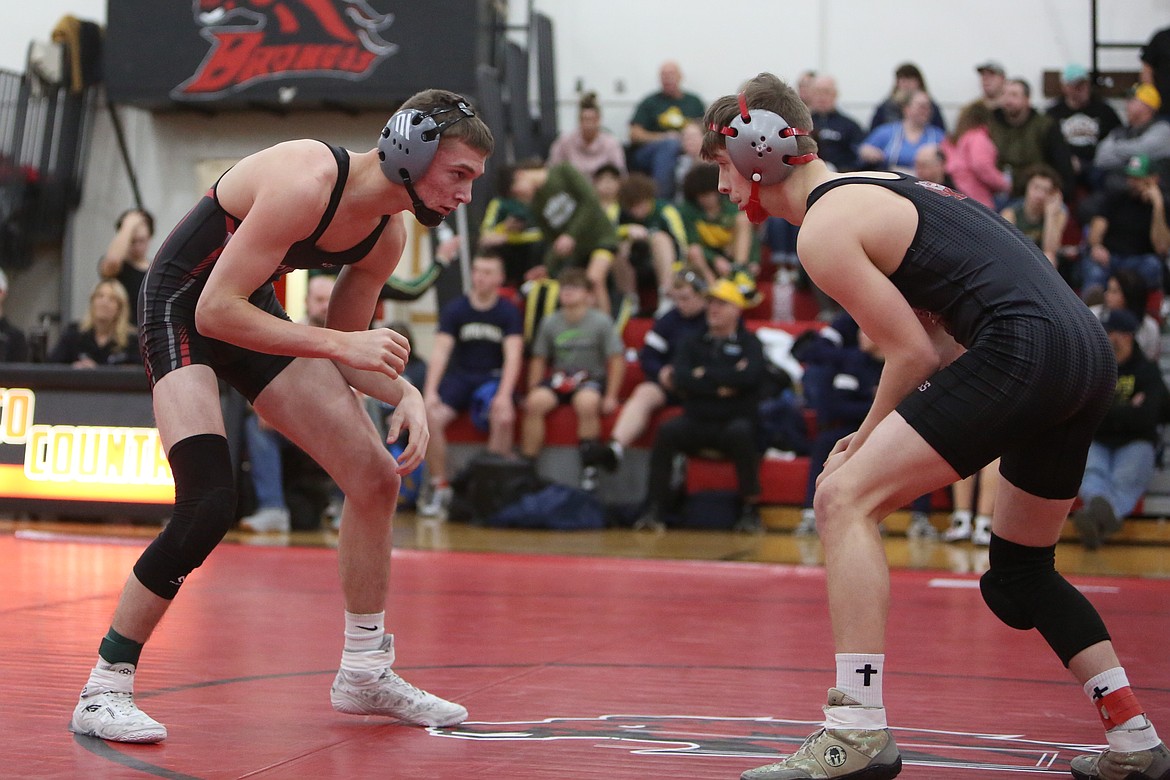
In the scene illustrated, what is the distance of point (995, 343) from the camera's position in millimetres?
2939

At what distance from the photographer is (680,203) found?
439 inches

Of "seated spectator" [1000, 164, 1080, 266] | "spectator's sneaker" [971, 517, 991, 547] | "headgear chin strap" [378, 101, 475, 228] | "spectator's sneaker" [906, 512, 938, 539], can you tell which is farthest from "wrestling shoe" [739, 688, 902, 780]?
"seated spectator" [1000, 164, 1080, 266]

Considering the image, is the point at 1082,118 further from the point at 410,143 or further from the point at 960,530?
the point at 410,143

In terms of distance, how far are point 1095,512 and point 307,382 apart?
19.2 feet

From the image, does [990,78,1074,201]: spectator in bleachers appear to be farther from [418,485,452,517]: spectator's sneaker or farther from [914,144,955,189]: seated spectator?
[418,485,452,517]: spectator's sneaker

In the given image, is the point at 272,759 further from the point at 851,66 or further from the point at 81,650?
the point at 851,66

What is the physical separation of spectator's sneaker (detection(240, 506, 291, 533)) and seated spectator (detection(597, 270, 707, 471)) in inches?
84.9

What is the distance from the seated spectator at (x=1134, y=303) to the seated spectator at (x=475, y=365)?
3805mm

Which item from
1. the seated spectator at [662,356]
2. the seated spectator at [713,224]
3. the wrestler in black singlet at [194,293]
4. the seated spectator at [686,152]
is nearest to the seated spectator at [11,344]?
the seated spectator at [662,356]

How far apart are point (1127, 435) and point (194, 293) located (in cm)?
650

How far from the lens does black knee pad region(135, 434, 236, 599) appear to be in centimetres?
338

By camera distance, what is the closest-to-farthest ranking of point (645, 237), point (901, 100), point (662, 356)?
point (662, 356), point (645, 237), point (901, 100)

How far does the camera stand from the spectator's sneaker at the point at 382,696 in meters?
3.60

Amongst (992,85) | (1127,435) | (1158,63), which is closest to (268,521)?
(1127,435)
